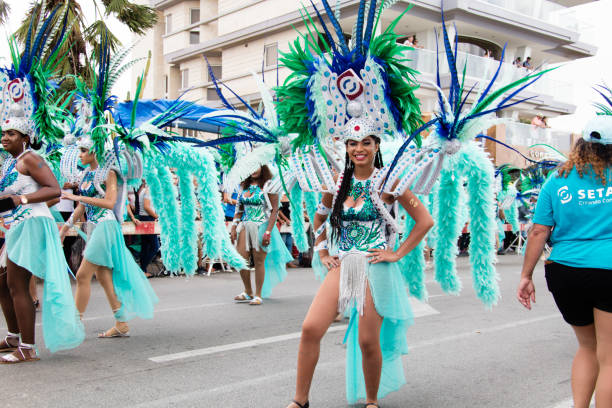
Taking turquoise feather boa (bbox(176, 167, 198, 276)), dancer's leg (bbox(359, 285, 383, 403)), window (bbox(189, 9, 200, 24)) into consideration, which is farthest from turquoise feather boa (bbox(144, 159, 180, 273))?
window (bbox(189, 9, 200, 24))

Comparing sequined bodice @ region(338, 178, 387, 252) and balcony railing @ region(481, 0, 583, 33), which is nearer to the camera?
sequined bodice @ region(338, 178, 387, 252)

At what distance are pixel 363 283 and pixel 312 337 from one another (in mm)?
433

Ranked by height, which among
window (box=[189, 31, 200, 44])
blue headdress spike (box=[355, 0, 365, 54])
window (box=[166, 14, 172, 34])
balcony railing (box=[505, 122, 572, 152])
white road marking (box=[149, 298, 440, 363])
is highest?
window (box=[166, 14, 172, 34])

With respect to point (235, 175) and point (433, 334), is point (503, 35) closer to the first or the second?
point (433, 334)

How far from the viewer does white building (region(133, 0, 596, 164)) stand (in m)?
21.1

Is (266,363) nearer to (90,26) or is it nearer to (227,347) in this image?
(227,347)

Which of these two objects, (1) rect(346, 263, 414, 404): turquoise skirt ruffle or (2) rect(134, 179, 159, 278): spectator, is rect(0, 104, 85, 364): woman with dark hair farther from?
(2) rect(134, 179, 159, 278): spectator

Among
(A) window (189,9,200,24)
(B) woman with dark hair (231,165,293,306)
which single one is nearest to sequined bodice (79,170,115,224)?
(B) woman with dark hair (231,165,293,306)

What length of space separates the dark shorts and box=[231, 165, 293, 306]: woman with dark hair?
475 centimetres

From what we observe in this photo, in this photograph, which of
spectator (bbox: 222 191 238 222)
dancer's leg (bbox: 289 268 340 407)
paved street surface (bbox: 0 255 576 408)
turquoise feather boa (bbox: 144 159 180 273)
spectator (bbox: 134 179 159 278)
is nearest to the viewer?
dancer's leg (bbox: 289 268 340 407)

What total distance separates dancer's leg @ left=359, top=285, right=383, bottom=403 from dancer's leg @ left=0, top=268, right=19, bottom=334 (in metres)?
2.97

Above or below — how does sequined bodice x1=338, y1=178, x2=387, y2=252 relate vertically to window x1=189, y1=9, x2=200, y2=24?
below

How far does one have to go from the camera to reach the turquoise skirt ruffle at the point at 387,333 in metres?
3.55

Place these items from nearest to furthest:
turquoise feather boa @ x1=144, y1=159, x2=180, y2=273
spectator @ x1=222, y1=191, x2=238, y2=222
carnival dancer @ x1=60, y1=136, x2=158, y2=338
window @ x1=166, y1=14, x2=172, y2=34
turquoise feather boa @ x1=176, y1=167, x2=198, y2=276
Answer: carnival dancer @ x1=60, y1=136, x2=158, y2=338, turquoise feather boa @ x1=144, y1=159, x2=180, y2=273, turquoise feather boa @ x1=176, y1=167, x2=198, y2=276, spectator @ x1=222, y1=191, x2=238, y2=222, window @ x1=166, y1=14, x2=172, y2=34
